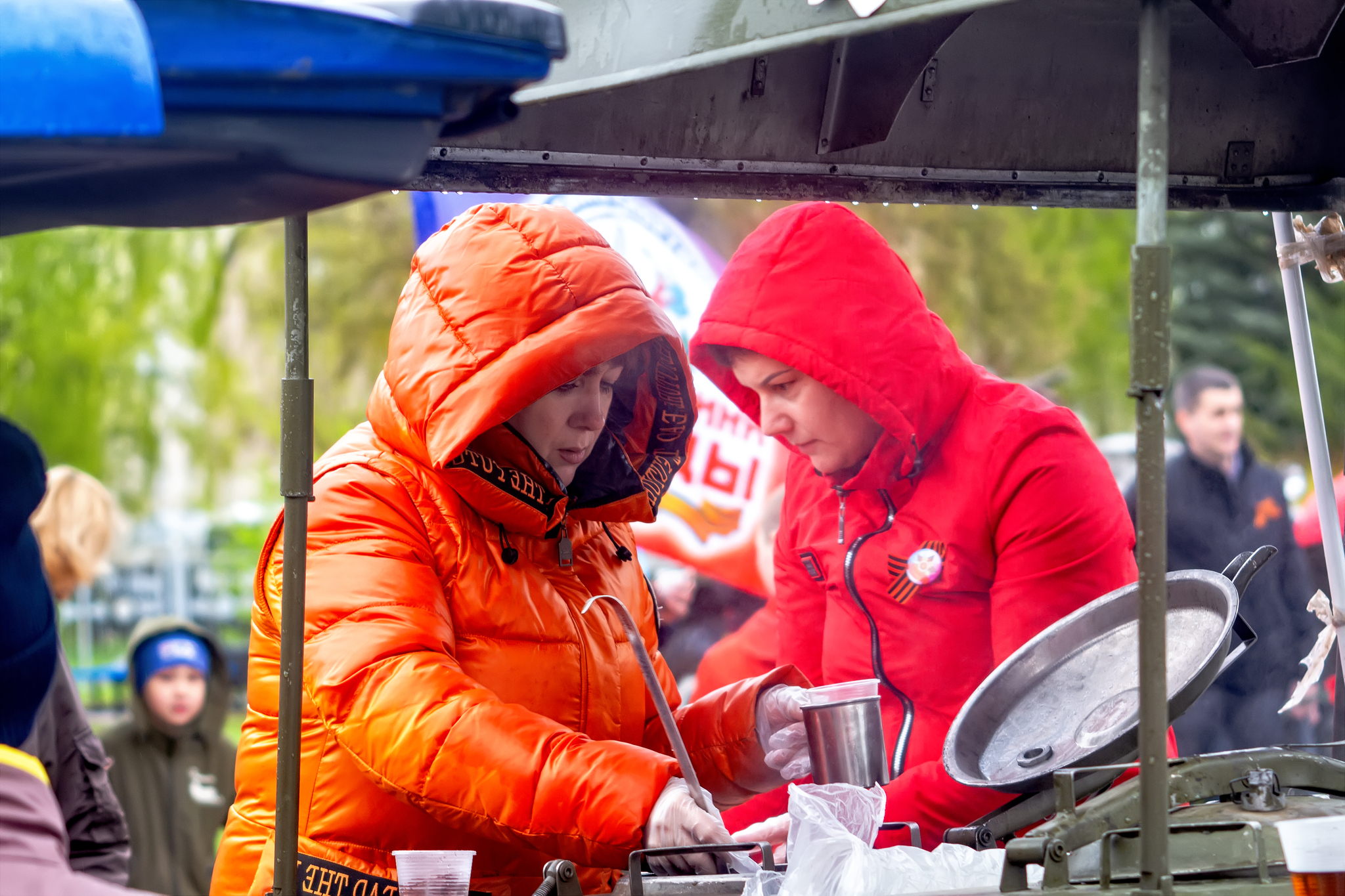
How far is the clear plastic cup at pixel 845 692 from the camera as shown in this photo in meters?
1.98

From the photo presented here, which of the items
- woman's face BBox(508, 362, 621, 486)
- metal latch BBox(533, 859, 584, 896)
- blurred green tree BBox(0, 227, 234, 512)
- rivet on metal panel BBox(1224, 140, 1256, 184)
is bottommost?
metal latch BBox(533, 859, 584, 896)

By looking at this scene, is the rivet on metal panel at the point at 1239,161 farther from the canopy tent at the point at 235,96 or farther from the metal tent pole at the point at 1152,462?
the canopy tent at the point at 235,96

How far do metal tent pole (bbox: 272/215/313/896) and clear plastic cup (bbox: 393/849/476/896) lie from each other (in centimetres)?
14

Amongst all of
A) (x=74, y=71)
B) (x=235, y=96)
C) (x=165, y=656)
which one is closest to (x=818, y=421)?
(x=235, y=96)

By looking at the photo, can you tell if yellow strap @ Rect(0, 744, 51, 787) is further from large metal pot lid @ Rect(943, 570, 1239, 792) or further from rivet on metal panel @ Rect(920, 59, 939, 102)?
rivet on metal panel @ Rect(920, 59, 939, 102)

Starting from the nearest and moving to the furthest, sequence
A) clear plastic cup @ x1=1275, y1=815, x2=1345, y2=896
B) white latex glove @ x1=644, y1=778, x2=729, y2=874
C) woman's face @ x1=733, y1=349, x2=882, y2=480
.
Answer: clear plastic cup @ x1=1275, y1=815, x2=1345, y2=896 → white latex glove @ x1=644, y1=778, x2=729, y2=874 → woman's face @ x1=733, y1=349, x2=882, y2=480

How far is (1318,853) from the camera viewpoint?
1.37m

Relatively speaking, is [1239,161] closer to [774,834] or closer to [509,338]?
[509,338]

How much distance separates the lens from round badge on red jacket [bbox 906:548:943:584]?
2414mm

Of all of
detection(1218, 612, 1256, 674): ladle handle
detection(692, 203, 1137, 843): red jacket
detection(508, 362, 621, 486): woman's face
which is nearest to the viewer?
detection(1218, 612, 1256, 674): ladle handle

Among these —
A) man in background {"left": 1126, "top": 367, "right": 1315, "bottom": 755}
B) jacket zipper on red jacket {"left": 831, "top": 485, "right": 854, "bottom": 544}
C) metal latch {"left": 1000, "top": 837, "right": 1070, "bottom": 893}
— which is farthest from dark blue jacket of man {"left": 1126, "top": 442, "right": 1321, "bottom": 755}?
metal latch {"left": 1000, "top": 837, "right": 1070, "bottom": 893}

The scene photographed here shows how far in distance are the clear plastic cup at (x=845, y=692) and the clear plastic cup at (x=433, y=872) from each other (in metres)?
0.60

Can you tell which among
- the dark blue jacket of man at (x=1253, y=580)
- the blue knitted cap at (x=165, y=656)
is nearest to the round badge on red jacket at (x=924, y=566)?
the dark blue jacket of man at (x=1253, y=580)

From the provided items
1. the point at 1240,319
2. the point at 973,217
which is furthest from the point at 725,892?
the point at 1240,319
